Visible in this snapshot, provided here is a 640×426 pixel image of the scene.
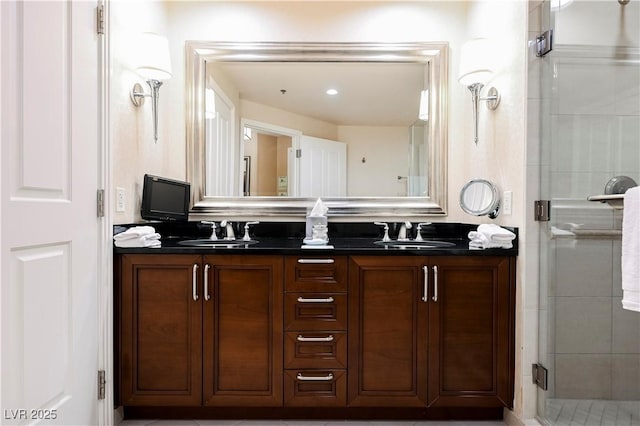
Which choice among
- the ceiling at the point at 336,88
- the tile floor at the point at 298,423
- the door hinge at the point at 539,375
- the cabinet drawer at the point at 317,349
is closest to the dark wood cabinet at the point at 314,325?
the cabinet drawer at the point at 317,349

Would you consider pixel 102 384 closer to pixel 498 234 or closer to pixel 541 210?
pixel 498 234

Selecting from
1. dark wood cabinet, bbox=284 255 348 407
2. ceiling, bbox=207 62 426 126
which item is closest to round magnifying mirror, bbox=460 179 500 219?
ceiling, bbox=207 62 426 126

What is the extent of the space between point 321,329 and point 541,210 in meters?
1.20

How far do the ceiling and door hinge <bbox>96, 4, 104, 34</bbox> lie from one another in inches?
31.5

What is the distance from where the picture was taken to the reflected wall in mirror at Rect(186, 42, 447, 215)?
8.04 feet

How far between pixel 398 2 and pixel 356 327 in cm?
206

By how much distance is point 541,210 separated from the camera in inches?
68.7

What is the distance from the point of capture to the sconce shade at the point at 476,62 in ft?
6.75

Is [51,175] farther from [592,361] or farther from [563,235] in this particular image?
[592,361]

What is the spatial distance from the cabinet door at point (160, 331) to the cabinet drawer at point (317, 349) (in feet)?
1.54

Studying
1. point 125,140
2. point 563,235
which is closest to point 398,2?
point 563,235

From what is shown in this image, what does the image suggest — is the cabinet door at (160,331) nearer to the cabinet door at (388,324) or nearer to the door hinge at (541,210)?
the cabinet door at (388,324)

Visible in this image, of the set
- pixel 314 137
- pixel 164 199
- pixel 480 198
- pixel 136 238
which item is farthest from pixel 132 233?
pixel 480 198

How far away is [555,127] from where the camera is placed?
5.81ft
